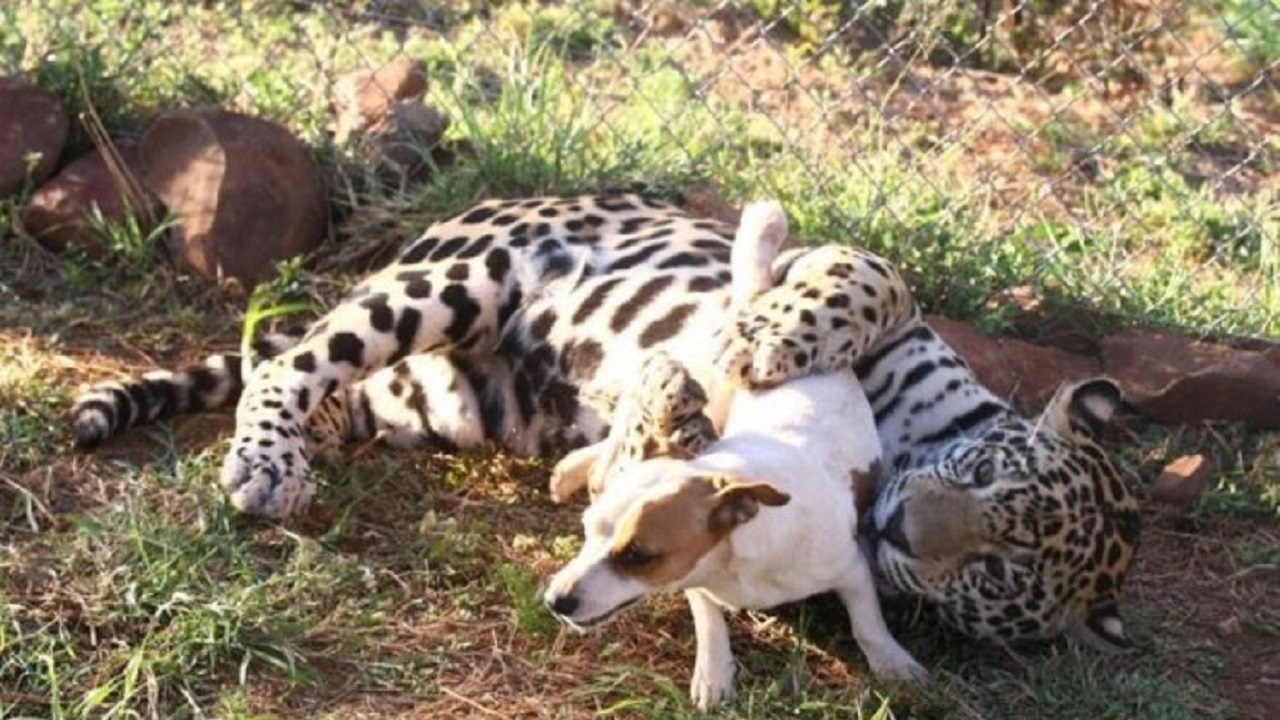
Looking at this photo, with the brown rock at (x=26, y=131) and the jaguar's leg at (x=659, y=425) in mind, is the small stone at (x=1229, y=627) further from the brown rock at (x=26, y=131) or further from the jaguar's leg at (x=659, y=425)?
the brown rock at (x=26, y=131)

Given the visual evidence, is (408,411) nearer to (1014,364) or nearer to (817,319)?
(817,319)

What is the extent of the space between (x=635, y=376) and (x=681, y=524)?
1.23 meters

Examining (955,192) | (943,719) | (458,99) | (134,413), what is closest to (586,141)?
(458,99)

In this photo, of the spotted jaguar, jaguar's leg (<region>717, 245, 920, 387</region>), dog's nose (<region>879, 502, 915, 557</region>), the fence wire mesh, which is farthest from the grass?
jaguar's leg (<region>717, 245, 920, 387</region>)

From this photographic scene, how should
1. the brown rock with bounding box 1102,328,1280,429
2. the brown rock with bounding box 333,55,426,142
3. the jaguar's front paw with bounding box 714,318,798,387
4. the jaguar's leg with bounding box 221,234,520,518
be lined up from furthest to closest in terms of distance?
1. the brown rock with bounding box 333,55,426,142
2. the brown rock with bounding box 1102,328,1280,429
3. the jaguar's leg with bounding box 221,234,520,518
4. the jaguar's front paw with bounding box 714,318,798,387

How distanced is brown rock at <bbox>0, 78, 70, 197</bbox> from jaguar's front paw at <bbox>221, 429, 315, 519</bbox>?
172 centimetres

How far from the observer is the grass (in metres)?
4.16

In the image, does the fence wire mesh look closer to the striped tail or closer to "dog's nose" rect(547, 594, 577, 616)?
the striped tail

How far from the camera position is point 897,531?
4188 millimetres

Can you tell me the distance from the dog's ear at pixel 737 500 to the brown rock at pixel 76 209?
2.86 metres

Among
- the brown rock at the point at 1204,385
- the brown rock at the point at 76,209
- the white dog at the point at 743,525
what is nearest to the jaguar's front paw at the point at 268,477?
the white dog at the point at 743,525

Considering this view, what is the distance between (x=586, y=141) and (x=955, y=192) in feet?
4.09

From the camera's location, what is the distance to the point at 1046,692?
13.9 feet

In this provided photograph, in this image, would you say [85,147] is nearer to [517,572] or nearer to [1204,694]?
[517,572]
